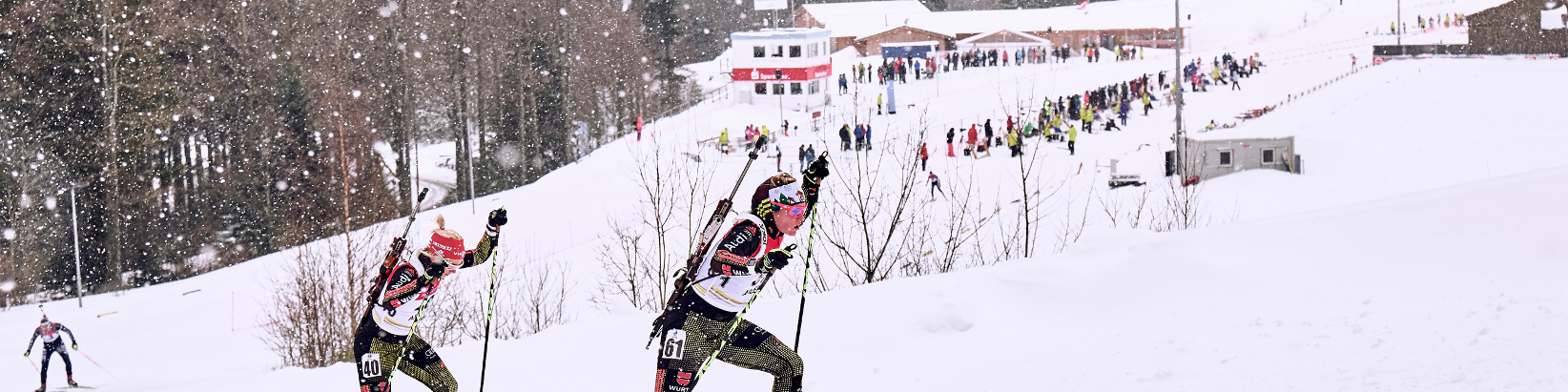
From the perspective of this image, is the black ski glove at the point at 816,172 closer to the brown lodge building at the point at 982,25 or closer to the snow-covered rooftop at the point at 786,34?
the snow-covered rooftop at the point at 786,34

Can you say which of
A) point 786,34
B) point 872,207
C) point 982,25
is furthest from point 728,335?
point 982,25

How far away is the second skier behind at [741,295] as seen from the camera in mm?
7781

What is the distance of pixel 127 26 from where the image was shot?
44.2 m

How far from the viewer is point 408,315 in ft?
29.8

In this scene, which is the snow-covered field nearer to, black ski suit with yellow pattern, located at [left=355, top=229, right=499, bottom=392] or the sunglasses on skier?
black ski suit with yellow pattern, located at [left=355, top=229, right=499, bottom=392]

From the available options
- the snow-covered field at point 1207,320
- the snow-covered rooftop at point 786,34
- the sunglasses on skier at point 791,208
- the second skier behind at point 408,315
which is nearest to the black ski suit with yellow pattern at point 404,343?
the second skier behind at point 408,315

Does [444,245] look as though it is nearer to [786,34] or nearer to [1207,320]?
[1207,320]

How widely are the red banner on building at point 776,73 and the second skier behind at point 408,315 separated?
47.3 metres

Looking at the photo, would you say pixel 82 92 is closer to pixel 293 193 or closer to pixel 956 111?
pixel 293 193

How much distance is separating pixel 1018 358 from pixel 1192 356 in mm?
1261

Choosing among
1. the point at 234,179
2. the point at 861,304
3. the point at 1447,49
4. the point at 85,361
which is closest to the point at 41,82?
the point at 234,179

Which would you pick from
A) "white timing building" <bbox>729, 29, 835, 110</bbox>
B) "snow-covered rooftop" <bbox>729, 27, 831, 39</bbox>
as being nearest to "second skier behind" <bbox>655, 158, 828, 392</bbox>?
"white timing building" <bbox>729, 29, 835, 110</bbox>

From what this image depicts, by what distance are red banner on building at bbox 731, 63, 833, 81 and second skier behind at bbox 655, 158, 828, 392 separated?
158 feet

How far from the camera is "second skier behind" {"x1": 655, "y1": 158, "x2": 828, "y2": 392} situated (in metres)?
7.78
